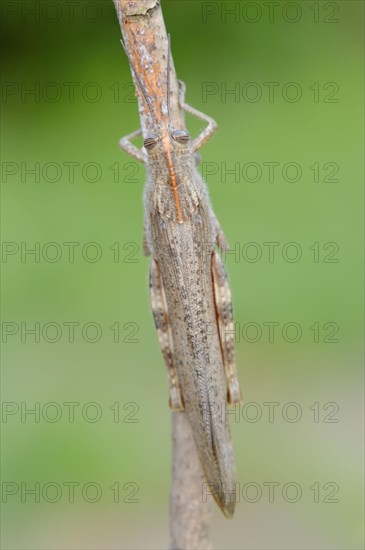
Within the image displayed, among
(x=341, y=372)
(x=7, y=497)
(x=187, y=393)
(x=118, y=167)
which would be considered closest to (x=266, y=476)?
(x=341, y=372)

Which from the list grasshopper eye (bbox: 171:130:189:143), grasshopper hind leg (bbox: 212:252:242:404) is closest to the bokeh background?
grasshopper hind leg (bbox: 212:252:242:404)

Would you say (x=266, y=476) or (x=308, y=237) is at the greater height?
(x=308, y=237)

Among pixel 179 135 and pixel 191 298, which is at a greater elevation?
pixel 179 135

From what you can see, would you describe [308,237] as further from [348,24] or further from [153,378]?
[348,24]

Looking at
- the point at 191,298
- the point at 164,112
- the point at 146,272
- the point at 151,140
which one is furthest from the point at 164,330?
the point at 146,272

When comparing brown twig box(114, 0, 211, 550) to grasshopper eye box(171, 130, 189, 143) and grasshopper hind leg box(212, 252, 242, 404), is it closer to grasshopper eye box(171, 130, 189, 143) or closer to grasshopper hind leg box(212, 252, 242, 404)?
grasshopper eye box(171, 130, 189, 143)

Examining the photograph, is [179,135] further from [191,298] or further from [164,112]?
[191,298]
